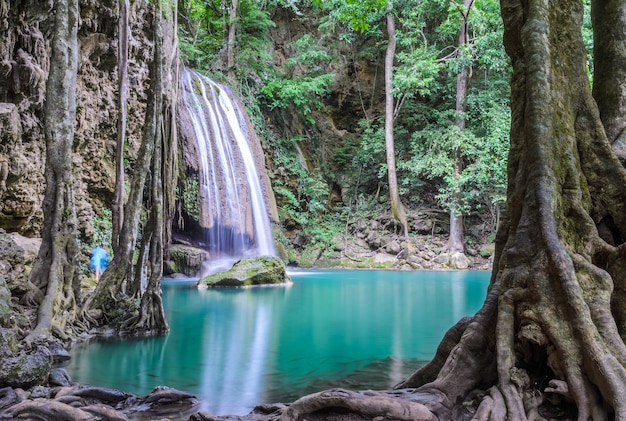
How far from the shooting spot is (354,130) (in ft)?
86.2

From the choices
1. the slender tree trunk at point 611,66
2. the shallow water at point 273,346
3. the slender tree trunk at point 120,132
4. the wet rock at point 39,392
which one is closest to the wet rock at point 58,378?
the wet rock at point 39,392

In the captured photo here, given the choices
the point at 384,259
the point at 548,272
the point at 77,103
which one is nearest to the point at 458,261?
the point at 384,259

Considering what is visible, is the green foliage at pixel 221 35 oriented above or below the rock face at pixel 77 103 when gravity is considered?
above

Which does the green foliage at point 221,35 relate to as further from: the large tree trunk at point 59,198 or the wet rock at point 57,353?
the wet rock at point 57,353

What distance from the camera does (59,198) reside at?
5957 millimetres

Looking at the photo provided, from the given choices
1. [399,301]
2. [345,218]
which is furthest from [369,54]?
[399,301]

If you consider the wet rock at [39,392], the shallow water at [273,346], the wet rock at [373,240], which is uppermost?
the wet rock at [373,240]

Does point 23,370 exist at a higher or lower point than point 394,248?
lower

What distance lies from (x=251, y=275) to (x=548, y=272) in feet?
36.4

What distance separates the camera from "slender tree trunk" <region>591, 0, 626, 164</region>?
384 centimetres

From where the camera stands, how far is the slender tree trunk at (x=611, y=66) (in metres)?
3.84

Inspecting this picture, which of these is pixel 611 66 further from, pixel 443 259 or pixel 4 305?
pixel 443 259

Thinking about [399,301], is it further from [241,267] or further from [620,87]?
[620,87]

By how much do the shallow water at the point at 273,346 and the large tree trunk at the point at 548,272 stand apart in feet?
A: 4.76
